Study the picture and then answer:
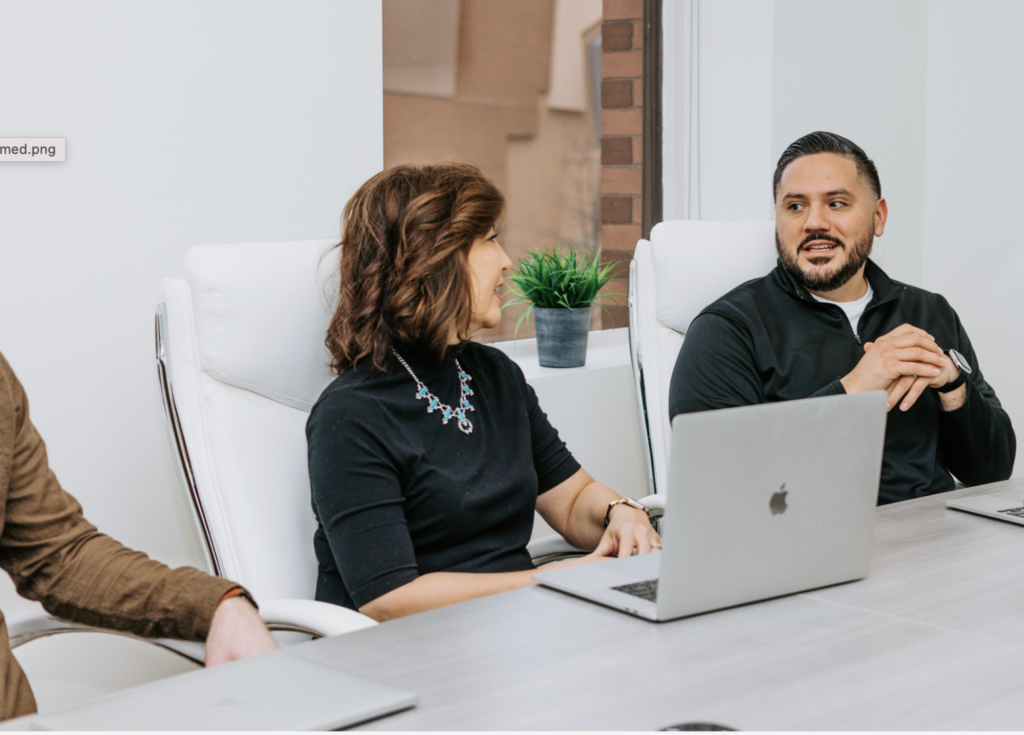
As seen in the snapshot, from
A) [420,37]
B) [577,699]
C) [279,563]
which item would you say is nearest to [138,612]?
[279,563]

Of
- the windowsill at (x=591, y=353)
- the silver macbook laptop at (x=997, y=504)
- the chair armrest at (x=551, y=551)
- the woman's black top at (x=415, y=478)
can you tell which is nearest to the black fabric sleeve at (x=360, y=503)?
the woman's black top at (x=415, y=478)

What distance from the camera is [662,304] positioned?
2.09 m

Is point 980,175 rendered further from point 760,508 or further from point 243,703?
point 243,703

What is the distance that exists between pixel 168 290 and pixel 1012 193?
2.74 meters

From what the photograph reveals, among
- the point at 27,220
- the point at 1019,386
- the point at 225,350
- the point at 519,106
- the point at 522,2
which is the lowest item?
the point at 1019,386

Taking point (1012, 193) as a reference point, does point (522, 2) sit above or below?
above

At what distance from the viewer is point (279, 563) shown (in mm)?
1477

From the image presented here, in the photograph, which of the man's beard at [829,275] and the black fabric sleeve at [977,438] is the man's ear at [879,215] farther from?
the black fabric sleeve at [977,438]

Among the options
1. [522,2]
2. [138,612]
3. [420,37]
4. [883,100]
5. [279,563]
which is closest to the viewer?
[138,612]

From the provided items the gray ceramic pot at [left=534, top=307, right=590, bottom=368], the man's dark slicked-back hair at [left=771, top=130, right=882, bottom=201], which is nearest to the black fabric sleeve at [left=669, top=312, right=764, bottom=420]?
the man's dark slicked-back hair at [left=771, top=130, right=882, bottom=201]

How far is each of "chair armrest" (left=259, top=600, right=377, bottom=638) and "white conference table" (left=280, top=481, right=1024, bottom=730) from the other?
0.19 meters

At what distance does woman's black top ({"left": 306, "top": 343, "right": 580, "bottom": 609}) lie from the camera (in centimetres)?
131

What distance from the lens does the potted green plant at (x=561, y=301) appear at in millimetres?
2510

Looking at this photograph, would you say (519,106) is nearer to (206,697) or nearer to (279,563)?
(279,563)
